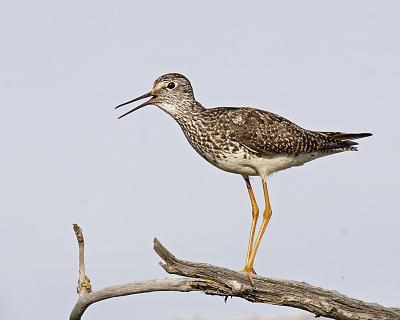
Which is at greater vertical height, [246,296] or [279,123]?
[279,123]

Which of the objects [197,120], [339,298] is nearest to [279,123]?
[197,120]

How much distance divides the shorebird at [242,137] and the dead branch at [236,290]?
1.45m

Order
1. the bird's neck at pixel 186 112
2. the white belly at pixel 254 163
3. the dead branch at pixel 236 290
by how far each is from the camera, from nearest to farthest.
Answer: the dead branch at pixel 236 290
the white belly at pixel 254 163
the bird's neck at pixel 186 112

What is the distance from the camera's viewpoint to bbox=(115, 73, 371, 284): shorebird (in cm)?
1595

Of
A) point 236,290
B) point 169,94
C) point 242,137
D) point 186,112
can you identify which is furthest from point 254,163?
point 236,290

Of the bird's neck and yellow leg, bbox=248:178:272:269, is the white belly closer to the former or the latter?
yellow leg, bbox=248:178:272:269

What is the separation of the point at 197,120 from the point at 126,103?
4.60 feet

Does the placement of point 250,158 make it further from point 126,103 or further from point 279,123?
point 126,103

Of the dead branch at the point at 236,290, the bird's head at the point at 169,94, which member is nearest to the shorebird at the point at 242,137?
the bird's head at the point at 169,94

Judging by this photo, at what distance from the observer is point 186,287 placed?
13141 mm

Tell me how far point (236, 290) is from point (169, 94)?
444 cm

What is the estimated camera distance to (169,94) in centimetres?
1653

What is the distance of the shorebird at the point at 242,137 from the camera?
15.9 m

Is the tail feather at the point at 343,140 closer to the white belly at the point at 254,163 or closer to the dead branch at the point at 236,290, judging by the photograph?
the white belly at the point at 254,163
